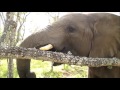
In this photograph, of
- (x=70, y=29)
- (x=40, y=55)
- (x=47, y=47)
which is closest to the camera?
(x=40, y=55)

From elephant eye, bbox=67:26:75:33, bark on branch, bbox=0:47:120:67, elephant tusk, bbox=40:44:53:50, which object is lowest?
bark on branch, bbox=0:47:120:67

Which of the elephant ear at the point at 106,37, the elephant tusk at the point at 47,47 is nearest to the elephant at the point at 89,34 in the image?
the elephant ear at the point at 106,37

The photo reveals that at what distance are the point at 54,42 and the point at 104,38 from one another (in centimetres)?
88

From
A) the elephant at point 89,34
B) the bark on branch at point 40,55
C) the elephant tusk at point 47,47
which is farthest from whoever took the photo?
the elephant at point 89,34

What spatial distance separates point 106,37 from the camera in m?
4.02

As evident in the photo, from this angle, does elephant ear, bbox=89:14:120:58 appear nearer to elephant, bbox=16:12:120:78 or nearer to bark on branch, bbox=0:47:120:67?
elephant, bbox=16:12:120:78

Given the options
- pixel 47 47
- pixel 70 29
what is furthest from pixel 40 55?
pixel 70 29

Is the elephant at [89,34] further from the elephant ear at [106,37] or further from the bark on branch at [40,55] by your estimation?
the bark on branch at [40,55]

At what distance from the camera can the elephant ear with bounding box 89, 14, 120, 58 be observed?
13.0ft

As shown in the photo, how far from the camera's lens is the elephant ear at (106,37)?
3.95 m

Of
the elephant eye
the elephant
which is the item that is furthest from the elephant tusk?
the elephant eye

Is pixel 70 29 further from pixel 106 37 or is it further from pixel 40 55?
pixel 40 55

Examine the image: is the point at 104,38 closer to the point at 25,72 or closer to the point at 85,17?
the point at 85,17
